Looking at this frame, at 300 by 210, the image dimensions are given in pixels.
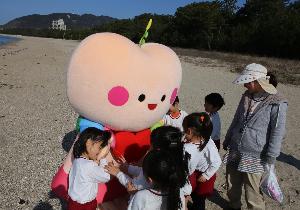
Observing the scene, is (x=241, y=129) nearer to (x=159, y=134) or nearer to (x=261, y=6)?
(x=159, y=134)

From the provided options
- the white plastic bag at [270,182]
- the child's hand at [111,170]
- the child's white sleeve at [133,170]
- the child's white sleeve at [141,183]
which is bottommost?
the white plastic bag at [270,182]

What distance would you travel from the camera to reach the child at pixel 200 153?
3.47 metres

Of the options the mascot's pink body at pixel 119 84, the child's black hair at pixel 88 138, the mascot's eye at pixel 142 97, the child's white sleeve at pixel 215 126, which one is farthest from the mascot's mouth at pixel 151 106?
the child's white sleeve at pixel 215 126

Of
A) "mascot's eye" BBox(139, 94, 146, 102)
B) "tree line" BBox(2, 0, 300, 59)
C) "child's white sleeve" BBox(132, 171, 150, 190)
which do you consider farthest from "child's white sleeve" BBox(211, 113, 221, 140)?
"tree line" BBox(2, 0, 300, 59)

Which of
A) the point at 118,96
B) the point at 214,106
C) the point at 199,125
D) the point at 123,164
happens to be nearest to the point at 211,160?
the point at 199,125

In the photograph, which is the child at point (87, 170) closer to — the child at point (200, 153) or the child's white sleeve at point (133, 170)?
the child's white sleeve at point (133, 170)

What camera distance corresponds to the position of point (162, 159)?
8.64 ft

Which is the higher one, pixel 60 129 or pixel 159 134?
pixel 159 134

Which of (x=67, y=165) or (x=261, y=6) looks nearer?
(x=67, y=165)

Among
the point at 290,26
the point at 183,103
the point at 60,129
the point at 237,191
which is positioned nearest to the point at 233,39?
the point at 290,26

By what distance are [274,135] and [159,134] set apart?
4.21 feet

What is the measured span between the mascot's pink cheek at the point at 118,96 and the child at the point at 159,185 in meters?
0.97

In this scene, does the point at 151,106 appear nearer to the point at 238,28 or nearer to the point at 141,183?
the point at 141,183

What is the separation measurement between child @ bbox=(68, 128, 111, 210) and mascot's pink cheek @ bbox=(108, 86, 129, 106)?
380 millimetres
